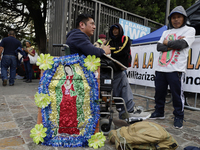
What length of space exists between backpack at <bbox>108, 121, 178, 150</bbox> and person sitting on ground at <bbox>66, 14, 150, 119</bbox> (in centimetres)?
66

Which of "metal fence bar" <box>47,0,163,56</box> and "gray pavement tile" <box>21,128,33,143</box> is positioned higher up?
"metal fence bar" <box>47,0,163,56</box>

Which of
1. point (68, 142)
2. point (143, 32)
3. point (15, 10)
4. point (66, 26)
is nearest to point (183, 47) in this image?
point (68, 142)

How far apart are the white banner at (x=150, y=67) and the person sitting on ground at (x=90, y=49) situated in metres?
1.47

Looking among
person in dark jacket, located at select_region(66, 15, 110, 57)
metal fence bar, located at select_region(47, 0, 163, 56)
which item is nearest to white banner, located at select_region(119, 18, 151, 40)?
metal fence bar, located at select_region(47, 0, 163, 56)

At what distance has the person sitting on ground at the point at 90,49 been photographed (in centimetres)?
225

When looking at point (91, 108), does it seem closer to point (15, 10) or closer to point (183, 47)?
point (183, 47)

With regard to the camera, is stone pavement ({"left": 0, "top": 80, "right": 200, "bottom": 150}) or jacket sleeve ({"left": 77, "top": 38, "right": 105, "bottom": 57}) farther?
jacket sleeve ({"left": 77, "top": 38, "right": 105, "bottom": 57})

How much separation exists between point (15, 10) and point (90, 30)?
1313cm

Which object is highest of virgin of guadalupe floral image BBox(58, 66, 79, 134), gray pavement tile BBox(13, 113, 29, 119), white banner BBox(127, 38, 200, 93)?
white banner BBox(127, 38, 200, 93)

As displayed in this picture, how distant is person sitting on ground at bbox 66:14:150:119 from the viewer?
2.25m

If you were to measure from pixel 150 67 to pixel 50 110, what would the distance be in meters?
3.01

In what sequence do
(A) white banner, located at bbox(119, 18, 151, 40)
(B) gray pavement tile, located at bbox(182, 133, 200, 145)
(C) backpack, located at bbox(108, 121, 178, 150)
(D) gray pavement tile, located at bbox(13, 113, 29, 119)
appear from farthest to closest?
(A) white banner, located at bbox(119, 18, 151, 40), (D) gray pavement tile, located at bbox(13, 113, 29, 119), (B) gray pavement tile, located at bbox(182, 133, 200, 145), (C) backpack, located at bbox(108, 121, 178, 150)

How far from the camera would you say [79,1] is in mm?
5652

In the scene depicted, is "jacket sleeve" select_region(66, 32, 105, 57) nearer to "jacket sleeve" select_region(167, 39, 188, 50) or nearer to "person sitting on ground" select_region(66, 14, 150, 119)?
"person sitting on ground" select_region(66, 14, 150, 119)
